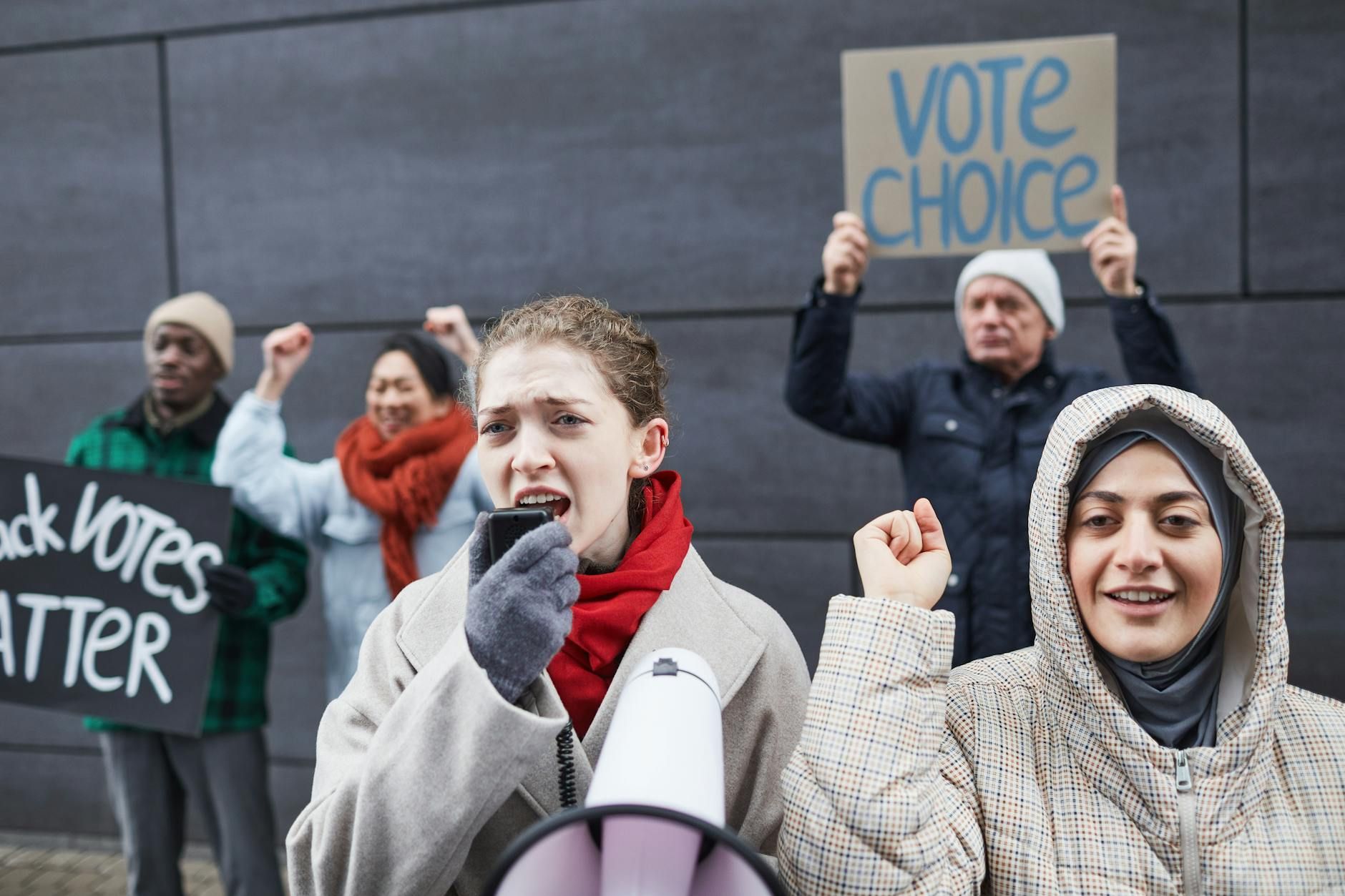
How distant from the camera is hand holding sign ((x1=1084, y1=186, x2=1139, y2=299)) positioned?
3.04 m

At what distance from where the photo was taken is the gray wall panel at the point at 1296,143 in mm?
3996

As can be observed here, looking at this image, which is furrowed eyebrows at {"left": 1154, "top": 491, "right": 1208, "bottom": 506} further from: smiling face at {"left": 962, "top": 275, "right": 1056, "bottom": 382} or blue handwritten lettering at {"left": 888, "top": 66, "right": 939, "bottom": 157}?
blue handwritten lettering at {"left": 888, "top": 66, "right": 939, "bottom": 157}

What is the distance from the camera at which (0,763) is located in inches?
206

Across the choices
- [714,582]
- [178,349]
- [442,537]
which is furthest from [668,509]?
[178,349]

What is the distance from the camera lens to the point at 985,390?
10.7 ft

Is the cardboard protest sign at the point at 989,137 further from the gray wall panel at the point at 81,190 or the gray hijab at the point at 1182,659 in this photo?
the gray wall panel at the point at 81,190

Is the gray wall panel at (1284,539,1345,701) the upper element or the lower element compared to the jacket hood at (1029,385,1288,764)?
lower

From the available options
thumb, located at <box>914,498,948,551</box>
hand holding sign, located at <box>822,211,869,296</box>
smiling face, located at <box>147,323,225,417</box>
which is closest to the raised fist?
thumb, located at <box>914,498,948,551</box>

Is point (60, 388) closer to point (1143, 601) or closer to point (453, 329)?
point (453, 329)

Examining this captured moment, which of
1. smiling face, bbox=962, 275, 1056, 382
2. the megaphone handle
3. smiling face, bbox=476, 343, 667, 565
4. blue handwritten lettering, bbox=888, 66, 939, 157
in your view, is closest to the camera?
the megaphone handle

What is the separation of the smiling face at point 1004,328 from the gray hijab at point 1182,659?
1.69 m

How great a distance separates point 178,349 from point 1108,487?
3123mm

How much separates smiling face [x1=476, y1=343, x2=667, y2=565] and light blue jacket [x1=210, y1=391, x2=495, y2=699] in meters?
1.93

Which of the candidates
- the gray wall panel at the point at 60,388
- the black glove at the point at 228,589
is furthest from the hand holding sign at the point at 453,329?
the gray wall panel at the point at 60,388
